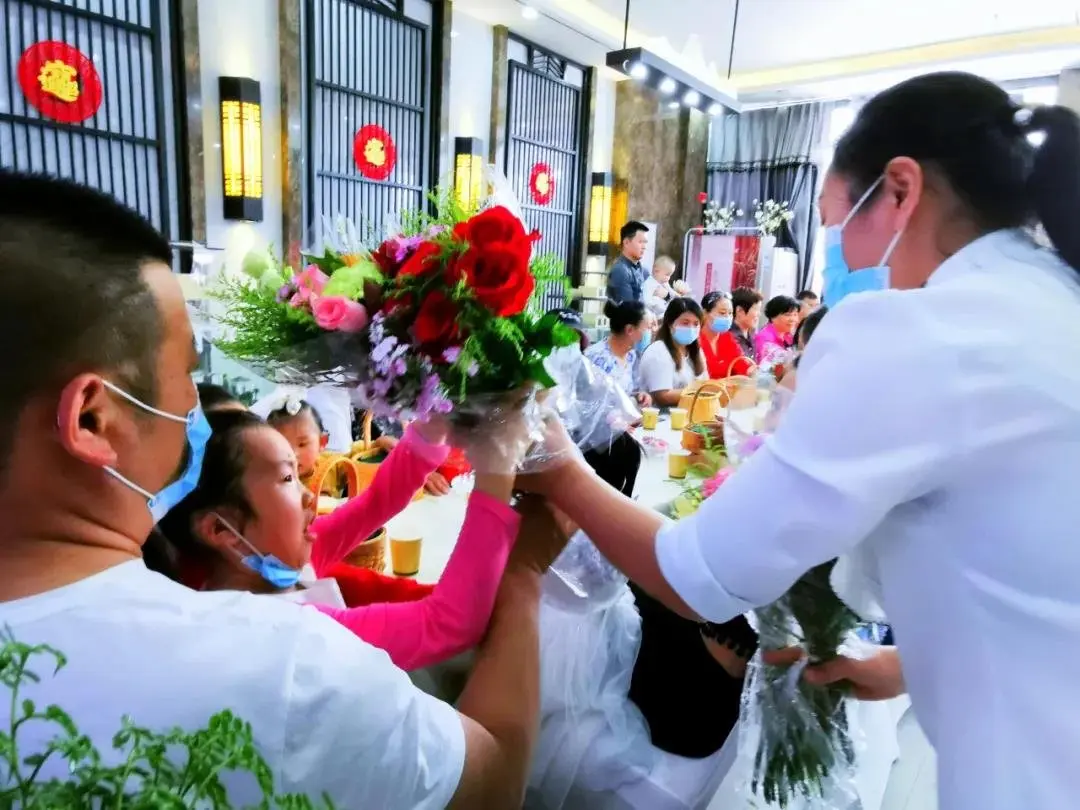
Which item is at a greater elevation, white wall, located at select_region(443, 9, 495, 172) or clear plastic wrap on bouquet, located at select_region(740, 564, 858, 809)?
white wall, located at select_region(443, 9, 495, 172)

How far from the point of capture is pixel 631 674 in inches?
52.5

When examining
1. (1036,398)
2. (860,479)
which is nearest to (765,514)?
(860,479)

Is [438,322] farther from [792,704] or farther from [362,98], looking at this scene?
[362,98]

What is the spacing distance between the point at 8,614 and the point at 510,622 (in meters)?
0.65

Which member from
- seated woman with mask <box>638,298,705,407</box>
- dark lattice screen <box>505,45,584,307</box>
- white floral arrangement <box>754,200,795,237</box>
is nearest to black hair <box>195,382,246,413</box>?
seated woman with mask <box>638,298,705,407</box>

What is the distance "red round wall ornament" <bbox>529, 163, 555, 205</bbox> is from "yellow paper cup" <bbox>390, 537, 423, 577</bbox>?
6.32m

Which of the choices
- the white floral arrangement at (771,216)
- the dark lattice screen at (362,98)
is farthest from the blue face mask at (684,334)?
the white floral arrangement at (771,216)

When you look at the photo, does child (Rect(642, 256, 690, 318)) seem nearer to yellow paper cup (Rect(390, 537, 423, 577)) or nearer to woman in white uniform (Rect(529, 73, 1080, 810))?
yellow paper cup (Rect(390, 537, 423, 577))

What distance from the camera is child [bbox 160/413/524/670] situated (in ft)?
3.51

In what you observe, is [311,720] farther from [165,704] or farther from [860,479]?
[860,479]

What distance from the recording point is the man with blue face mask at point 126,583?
0.59 metres

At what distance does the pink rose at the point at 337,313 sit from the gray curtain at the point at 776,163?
870 centimetres

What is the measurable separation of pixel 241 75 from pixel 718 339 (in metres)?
3.82

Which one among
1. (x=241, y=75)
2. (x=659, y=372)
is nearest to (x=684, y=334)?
(x=659, y=372)
